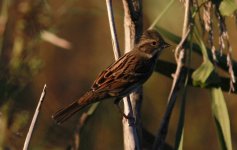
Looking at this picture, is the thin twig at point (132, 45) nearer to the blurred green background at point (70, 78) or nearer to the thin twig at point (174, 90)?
the thin twig at point (174, 90)

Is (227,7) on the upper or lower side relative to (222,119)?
upper

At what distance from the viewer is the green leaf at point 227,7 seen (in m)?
3.77

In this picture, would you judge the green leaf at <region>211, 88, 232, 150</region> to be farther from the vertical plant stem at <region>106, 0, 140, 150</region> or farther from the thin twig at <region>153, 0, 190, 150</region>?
the vertical plant stem at <region>106, 0, 140, 150</region>

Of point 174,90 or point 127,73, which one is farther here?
point 127,73

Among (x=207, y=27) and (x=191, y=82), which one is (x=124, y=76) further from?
(x=207, y=27)

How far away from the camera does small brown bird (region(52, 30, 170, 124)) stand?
4.37 metres

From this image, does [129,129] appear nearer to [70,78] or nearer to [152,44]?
[152,44]

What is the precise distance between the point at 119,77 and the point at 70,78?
2.38 meters

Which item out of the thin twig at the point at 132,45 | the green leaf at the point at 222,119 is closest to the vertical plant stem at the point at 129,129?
the thin twig at the point at 132,45

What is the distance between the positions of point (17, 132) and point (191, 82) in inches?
42.5

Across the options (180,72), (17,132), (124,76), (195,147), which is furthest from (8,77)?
(195,147)

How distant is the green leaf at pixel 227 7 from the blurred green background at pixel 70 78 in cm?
76

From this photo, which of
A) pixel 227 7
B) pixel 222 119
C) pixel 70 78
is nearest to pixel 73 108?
pixel 222 119

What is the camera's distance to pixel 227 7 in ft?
12.4
